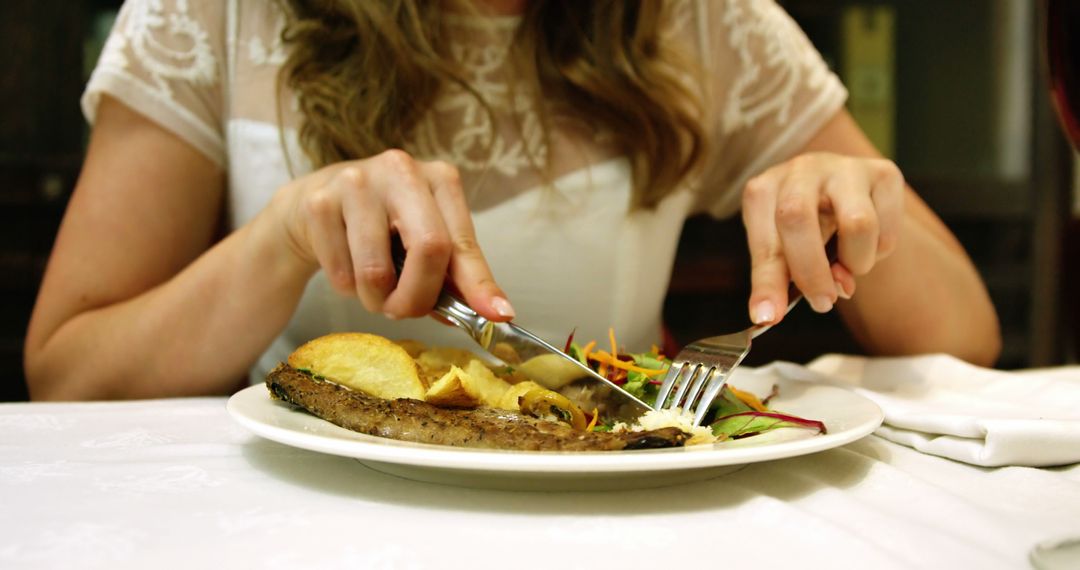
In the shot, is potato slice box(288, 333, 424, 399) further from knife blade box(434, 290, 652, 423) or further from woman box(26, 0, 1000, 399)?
woman box(26, 0, 1000, 399)

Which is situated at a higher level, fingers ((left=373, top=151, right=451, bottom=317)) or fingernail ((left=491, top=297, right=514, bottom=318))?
fingers ((left=373, top=151, right=451, bottom=317))

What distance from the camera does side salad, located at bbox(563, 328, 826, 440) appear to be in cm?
65

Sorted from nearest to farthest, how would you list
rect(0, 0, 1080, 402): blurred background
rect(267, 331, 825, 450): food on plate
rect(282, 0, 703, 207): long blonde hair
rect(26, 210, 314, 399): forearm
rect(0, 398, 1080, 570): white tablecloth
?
1. rect(0, 398, 1080, 570): white tablecloth
2. rect(267, 331, 825, 450): food on plate
3. rect(26, 210, 314, 399): forearm
4. rect(282, 0, 703, 207): long blonde hair
5. rect(0, 0, 1080, 402): blurred background

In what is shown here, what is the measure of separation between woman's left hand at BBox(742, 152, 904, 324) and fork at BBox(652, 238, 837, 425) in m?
0.05

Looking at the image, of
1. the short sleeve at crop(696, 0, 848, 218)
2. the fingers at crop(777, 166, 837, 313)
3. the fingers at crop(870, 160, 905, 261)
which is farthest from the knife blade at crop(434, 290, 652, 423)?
the short sleeve at crop(696, 0, 848, 218)

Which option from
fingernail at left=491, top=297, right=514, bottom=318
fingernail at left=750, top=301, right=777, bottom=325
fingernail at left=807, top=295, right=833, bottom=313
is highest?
fingernail at left=491, top=297, right=514, bottom=318

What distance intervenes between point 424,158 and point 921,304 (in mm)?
837

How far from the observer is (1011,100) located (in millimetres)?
3555

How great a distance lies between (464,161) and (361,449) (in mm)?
871

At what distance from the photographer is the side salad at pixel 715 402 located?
0.65m

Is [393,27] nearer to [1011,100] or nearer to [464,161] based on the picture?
[464,161]

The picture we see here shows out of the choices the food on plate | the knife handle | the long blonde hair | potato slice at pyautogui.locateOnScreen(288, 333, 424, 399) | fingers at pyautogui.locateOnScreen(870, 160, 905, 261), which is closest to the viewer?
the food on plate

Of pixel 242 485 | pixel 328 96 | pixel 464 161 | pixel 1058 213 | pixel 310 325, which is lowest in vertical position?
pixel 1058 213

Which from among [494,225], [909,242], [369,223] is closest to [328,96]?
[494,225]
